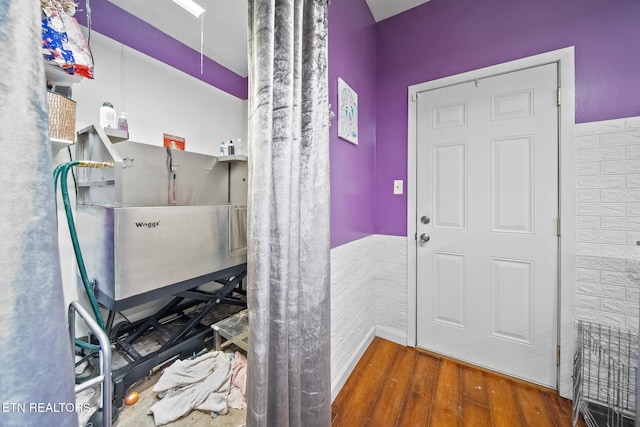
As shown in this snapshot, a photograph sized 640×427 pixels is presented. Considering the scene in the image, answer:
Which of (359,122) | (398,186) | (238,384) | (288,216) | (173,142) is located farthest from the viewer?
(173,142)

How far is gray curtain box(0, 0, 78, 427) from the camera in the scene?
362mm

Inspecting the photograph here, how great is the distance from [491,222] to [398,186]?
709 mm

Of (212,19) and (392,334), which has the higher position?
(212,19)

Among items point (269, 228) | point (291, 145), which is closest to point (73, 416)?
point (269, 228)

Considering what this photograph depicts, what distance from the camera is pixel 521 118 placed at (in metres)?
1.57

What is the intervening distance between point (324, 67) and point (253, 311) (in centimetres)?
108

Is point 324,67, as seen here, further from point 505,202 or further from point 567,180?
point 567,180

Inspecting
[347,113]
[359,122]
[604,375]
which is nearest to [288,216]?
[347,113]

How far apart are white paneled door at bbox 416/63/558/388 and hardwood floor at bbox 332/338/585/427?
0.15 m

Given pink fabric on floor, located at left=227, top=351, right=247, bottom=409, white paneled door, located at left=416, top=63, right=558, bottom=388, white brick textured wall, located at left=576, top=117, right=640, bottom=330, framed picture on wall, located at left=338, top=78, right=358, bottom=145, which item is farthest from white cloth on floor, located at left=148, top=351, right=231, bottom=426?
white brick textured wall, located at left=576, top=117, right=640, bottom=330

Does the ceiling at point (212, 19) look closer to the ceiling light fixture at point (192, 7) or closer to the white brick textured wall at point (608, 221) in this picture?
the ceiling light fixture at point (192, 7)

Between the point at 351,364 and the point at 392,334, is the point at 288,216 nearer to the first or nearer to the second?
the point at 351,364

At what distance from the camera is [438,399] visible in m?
1.44

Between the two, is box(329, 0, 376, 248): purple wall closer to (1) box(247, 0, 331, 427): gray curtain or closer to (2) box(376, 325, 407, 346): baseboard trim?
(1) box(247, 0, 331, 427): gray curtain
